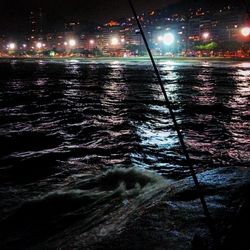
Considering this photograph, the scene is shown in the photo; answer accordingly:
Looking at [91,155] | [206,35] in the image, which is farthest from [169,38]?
[91,155]

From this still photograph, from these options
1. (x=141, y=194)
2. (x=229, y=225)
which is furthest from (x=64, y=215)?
(x=229, y=225)

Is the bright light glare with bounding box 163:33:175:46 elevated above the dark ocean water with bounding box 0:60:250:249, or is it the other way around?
the bright light glare with bounding box 163:33:175:46

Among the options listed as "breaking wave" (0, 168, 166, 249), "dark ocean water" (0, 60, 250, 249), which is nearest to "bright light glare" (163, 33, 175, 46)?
"dark ocean water" (0, 60, 250, 249)

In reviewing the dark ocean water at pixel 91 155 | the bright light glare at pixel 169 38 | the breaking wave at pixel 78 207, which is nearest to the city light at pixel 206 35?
the bright light glare at pixel 169 38

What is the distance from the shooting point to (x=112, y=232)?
491 cm

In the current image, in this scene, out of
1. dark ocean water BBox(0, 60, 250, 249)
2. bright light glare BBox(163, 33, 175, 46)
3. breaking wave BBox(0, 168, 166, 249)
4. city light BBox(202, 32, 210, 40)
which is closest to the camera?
breaking wave BBox(0, 168, 166, 249)

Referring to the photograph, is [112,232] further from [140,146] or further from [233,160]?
[140,146]

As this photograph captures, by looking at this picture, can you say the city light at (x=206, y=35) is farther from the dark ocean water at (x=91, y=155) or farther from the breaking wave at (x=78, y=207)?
the breaking wave at (x=78, y=207)

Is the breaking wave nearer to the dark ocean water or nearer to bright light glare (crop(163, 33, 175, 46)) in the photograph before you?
the dark ocean water

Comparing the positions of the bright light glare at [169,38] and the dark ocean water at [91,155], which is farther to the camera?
the bright light glare at [169,38]

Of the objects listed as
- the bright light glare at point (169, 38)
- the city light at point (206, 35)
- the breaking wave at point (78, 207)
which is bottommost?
the breaking wave at point (78, 207)

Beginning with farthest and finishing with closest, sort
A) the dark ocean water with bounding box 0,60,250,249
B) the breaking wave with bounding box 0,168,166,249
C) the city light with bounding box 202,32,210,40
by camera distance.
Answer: the city light with bounding box 202,32,210,40
the dark ocean water with bounding box 0,60,250,249
the breaking wave with bounding box 0,168,166,249

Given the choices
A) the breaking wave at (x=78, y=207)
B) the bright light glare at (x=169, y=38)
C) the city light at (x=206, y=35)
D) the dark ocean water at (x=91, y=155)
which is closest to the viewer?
the breaking wave at (x=78, y=207)

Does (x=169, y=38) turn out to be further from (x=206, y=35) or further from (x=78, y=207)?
(x=78, y=207)
